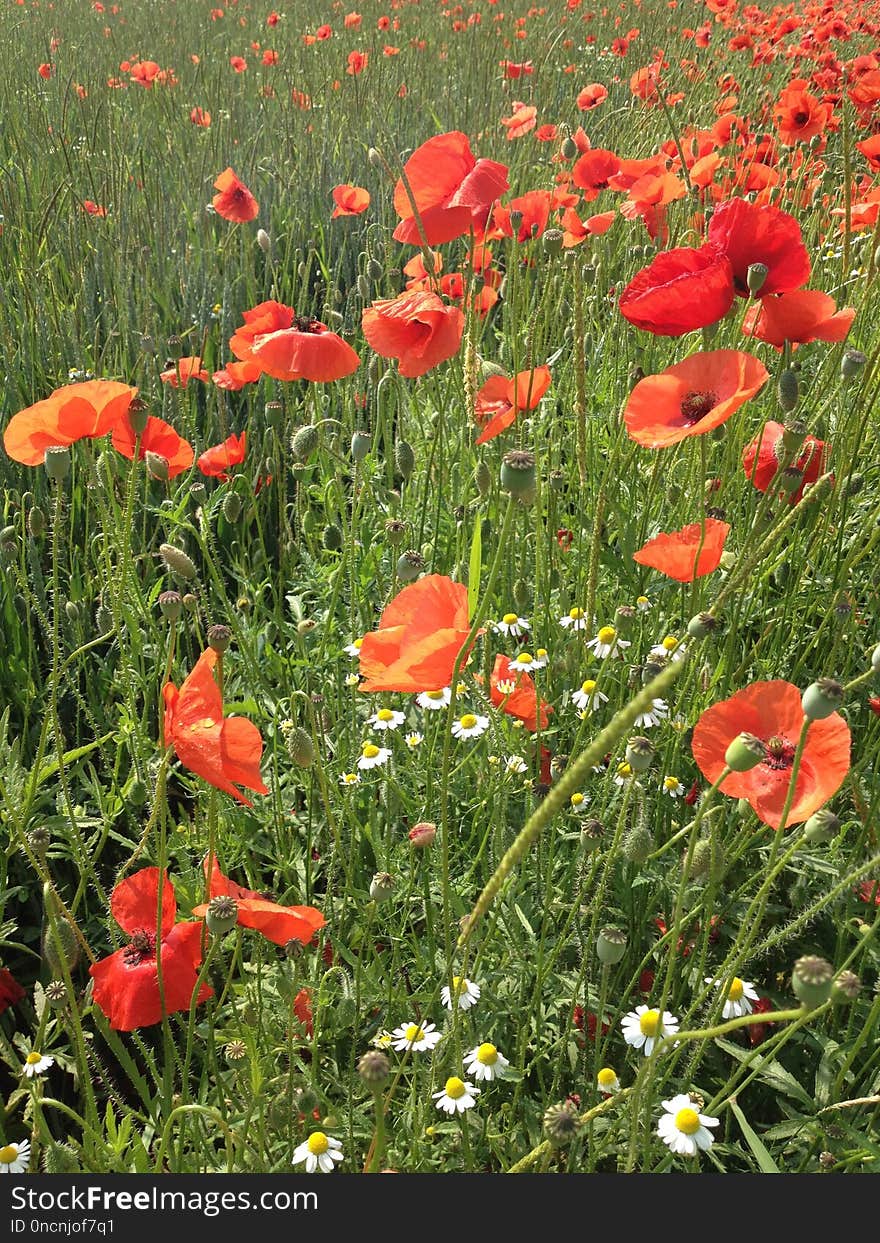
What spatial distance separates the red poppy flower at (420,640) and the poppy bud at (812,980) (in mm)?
491

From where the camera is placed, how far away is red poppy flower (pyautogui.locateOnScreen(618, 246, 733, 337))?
4.81ft

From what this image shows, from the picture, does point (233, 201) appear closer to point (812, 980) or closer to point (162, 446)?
point (162, 446)

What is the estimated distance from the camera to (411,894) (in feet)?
5.86

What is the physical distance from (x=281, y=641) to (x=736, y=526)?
121 cm

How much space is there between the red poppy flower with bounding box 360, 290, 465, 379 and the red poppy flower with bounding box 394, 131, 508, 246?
0.61ft

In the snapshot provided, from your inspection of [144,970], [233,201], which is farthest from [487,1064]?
[233,201]

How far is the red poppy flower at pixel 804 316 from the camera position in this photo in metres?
1.58

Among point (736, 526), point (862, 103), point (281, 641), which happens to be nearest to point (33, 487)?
point (281, 641)

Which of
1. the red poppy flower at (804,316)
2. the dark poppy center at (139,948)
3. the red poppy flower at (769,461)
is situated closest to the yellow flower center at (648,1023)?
the dark poppy center at (139,948)

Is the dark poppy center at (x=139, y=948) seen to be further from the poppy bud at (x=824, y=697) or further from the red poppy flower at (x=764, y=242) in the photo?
the red poppy flower at (x=764, y=242)

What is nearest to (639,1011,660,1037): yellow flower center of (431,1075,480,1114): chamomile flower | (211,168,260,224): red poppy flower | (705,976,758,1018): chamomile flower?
(705,976,758,1018): chamomile flower

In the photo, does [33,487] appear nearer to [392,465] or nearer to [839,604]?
[392,465]

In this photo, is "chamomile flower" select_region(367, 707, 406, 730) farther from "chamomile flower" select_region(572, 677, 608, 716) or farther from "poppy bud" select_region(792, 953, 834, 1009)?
"poppy bud" select_region(792, 953, 834, 1009)

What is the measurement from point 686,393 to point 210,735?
893mm
